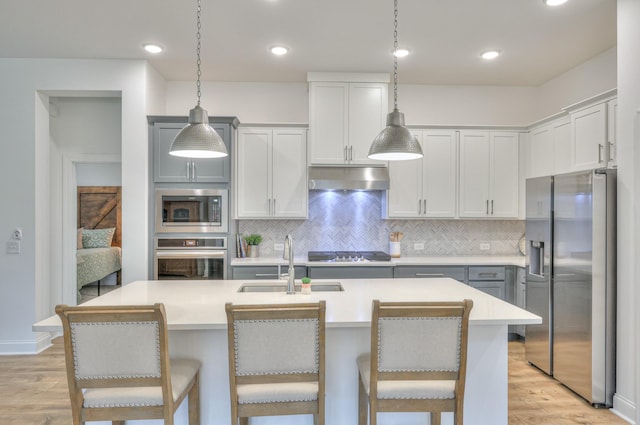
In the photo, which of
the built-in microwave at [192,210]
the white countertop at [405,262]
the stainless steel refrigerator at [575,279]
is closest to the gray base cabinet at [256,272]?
the white countertop at [405,262]

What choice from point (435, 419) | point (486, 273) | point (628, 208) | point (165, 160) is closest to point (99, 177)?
point (165, 160)

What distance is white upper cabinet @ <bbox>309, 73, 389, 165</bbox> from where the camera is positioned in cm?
422

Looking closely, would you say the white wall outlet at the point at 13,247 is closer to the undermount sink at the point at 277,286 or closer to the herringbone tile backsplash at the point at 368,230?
the herringbone tile backsplash at the point at 368,230

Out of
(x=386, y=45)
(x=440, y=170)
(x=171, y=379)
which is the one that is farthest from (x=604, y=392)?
(x=386, y=45)

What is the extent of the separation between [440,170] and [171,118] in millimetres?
2944

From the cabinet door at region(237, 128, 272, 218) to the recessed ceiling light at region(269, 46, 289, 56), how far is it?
2.81ft

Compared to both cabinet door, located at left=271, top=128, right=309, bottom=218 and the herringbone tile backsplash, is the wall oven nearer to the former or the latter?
the herringbone tile backsplash

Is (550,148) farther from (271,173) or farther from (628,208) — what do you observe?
(271,173)

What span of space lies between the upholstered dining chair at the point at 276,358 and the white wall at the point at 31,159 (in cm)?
260

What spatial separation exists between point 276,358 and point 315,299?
27.2 inches

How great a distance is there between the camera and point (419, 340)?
5.67 feet

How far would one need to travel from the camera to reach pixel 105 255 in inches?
279

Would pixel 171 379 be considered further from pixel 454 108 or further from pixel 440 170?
pixel 454 108

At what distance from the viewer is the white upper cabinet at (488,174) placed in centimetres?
442
